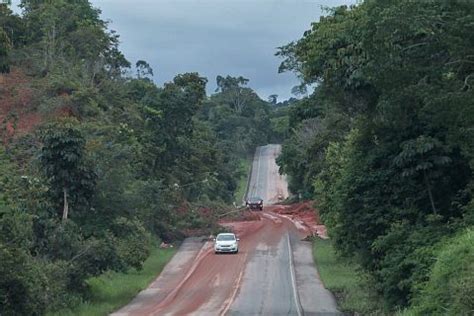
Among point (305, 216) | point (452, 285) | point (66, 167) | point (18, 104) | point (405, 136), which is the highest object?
point (18, 104)

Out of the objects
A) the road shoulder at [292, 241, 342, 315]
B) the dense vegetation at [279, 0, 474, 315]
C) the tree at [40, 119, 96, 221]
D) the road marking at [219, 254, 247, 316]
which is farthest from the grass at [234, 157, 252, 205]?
the dense vegetation at [279, 0, 474, 315]

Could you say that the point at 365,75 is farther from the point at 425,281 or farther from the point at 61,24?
the point at 61,24

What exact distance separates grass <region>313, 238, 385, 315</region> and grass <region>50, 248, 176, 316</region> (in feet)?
29.1

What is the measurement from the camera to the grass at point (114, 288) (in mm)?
31281

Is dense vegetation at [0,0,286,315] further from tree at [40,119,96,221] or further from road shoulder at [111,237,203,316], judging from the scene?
road shoulder at [111,237,203,316]

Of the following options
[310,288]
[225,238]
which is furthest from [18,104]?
[310,288]

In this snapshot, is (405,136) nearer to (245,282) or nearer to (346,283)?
(346,283)

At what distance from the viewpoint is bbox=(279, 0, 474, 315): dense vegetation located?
19688mm

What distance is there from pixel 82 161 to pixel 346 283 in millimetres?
13384

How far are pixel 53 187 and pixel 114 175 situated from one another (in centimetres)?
311

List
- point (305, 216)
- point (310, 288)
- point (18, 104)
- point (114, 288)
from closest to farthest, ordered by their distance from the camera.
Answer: point (310, 288) < point (114, 288) < point (18, 104) < point (305, 216)

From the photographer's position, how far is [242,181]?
411 feet

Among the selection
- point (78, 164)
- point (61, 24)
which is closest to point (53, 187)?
point (78, 164)

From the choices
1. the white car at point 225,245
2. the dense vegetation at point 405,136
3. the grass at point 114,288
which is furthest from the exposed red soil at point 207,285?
the dense vegetation at point 405,136
